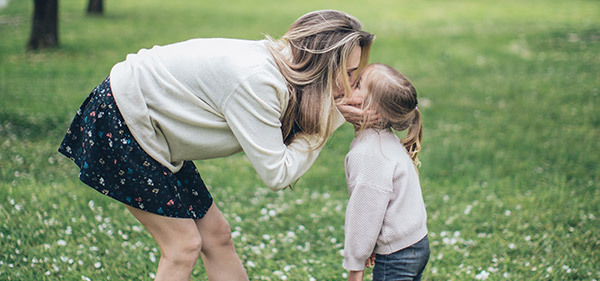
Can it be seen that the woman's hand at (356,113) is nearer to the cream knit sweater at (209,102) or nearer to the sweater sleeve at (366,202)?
the sweater sleeve at (366,202)

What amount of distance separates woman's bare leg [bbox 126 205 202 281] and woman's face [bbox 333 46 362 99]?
913 mm

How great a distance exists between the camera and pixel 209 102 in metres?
2.80

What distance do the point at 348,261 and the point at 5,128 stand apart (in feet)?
18.3

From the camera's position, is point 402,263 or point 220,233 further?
point 220,233

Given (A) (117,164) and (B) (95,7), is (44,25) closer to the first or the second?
(B) (95,7)

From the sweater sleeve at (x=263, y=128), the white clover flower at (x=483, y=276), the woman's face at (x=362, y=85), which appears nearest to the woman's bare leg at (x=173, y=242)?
the sweater sleeve at (x=263, y=128)

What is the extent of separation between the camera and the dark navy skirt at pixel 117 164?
9.31 ft

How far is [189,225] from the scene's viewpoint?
9.93 ft

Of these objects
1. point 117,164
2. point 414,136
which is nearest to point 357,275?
point 414,136

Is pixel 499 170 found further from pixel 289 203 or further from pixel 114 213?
pixel 114 213

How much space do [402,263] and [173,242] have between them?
3.45 ft

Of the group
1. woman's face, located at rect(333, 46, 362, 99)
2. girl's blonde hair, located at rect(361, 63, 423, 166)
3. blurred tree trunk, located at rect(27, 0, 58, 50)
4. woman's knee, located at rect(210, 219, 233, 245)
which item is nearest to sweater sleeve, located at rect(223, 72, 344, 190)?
woman's face, located at rect(333, 46, 362, 99)

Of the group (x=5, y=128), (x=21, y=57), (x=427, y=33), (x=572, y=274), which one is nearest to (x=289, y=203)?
(x=572, y=274)

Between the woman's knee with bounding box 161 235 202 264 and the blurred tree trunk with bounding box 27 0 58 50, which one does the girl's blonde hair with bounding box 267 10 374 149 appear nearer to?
the woman's knee with bounding box 161 235 202 264
